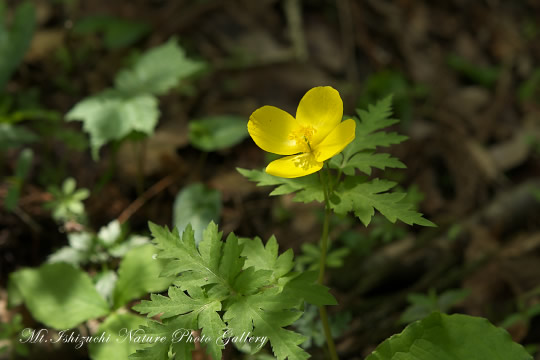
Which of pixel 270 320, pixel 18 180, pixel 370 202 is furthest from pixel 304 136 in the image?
pixel 18 180

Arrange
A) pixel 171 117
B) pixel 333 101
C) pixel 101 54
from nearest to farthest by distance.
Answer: pixel 333 101 → pixel 171 117 → pixel 101 54

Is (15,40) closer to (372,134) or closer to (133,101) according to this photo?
(133,101)

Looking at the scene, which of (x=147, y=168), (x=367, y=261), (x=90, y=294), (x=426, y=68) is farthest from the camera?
(x=426, y=68)

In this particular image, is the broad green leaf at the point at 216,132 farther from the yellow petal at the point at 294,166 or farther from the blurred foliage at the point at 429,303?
the blurred foliage at the point at 429,303

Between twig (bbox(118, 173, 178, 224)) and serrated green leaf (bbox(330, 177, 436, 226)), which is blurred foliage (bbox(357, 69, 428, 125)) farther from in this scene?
serrated green leaf (bbox(330, 177, 436, 226))

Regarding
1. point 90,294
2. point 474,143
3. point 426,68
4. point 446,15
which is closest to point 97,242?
point 90,294

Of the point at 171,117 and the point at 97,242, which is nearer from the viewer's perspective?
the point at 97,242

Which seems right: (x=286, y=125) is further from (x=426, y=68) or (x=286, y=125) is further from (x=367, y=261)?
(x=426, y=68)
